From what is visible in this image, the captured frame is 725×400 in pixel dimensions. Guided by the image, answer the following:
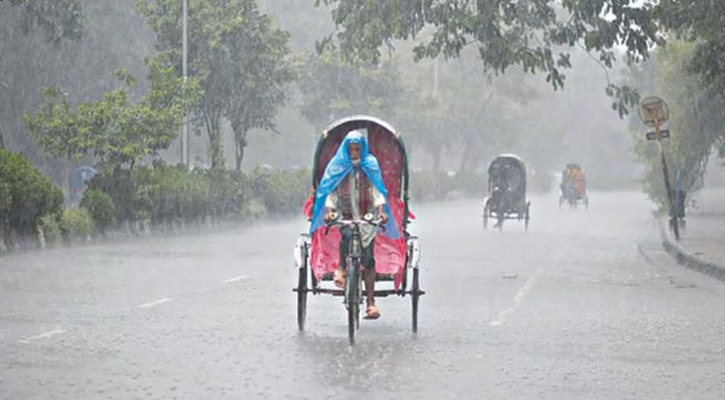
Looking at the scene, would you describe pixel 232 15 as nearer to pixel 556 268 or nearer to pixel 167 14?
pixel 167 14

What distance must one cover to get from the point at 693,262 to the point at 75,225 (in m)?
12.7

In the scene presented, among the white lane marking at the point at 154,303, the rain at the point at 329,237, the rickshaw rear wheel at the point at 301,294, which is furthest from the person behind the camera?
the white lane marking at the point at 154,303

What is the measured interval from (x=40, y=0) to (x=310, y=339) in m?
27.5

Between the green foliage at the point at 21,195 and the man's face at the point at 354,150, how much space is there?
47.0ft

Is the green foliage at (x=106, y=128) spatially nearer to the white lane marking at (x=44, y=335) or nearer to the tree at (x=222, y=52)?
the tree at (x=222, y=52)

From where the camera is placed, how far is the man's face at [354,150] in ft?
42.7

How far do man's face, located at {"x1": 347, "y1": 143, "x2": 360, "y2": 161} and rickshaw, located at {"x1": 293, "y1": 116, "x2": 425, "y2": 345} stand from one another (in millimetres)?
663

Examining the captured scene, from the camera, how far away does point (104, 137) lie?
34.3 metres

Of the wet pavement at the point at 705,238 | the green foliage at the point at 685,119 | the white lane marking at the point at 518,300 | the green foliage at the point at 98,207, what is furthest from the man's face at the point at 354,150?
the green foliage at the point at 685,119

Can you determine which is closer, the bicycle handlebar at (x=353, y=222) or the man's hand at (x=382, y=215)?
the bicycle handlebar at (x=353, y=222)

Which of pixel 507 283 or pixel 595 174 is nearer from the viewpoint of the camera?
pixel 507 283

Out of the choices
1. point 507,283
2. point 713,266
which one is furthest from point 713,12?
point 507,283

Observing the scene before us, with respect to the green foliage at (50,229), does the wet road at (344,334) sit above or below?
below

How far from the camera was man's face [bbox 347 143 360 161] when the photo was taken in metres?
13.0
